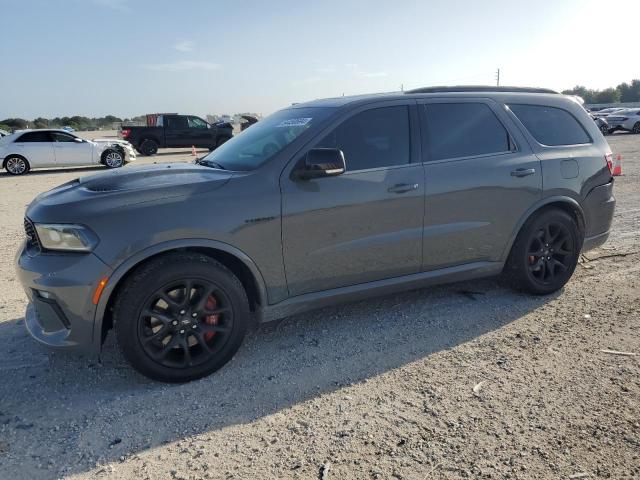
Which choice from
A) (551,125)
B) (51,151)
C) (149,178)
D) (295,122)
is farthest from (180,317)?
(51,151)

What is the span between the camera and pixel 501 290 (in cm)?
479

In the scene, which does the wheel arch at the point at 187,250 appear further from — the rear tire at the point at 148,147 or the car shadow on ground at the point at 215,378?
the rear tire at the point at 148,147

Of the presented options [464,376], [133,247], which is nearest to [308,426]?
[464,376]

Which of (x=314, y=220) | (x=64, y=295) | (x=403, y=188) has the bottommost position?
(x=64, y=295)

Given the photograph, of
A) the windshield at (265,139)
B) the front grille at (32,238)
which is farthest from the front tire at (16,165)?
the front grille at (32,238)

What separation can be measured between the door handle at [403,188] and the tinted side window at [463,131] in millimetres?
331

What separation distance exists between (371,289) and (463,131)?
157 cm

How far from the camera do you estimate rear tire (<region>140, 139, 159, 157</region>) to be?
22.4 metres

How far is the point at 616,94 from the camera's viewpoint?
276 ft

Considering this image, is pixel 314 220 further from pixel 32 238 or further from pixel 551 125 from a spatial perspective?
pixel 551 125

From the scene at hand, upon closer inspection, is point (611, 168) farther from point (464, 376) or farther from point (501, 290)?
point (464, 376)

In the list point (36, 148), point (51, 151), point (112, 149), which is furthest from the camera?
point (112, 149)

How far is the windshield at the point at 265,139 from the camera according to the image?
145 inches

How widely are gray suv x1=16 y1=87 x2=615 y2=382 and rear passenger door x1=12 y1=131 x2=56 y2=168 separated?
1447 centimetres
